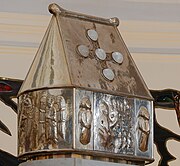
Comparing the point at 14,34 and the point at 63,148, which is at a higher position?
the point at 14,34

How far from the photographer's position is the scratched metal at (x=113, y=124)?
1751 mm

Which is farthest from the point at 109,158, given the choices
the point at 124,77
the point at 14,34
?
the point at 14,34

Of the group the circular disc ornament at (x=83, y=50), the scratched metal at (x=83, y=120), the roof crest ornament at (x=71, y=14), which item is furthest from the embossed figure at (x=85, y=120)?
the roof crest ornament at (x=71, y=14)

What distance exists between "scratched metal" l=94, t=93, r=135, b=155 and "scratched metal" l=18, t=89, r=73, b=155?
7cm

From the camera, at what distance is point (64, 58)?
5.75ft

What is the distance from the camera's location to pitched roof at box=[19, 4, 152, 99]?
174 centimetres

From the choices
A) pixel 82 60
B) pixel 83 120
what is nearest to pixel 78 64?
pixel 82 60

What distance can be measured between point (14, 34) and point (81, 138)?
243 centimetres

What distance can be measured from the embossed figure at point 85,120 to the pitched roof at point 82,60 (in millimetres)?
34

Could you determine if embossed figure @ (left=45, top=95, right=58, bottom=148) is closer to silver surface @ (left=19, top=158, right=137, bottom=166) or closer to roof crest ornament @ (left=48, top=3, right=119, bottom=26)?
silver surface @ (left=19, top=158, right=137, bottom=166)

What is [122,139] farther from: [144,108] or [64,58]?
[64,58]

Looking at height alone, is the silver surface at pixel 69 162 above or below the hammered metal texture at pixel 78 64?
below

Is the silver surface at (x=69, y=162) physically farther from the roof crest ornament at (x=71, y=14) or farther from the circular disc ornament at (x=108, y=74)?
the roof crest ornament at (x=71, y=14)

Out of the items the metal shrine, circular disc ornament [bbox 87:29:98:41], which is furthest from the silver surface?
circular disc ornament [bbox 87:29:98:41]
